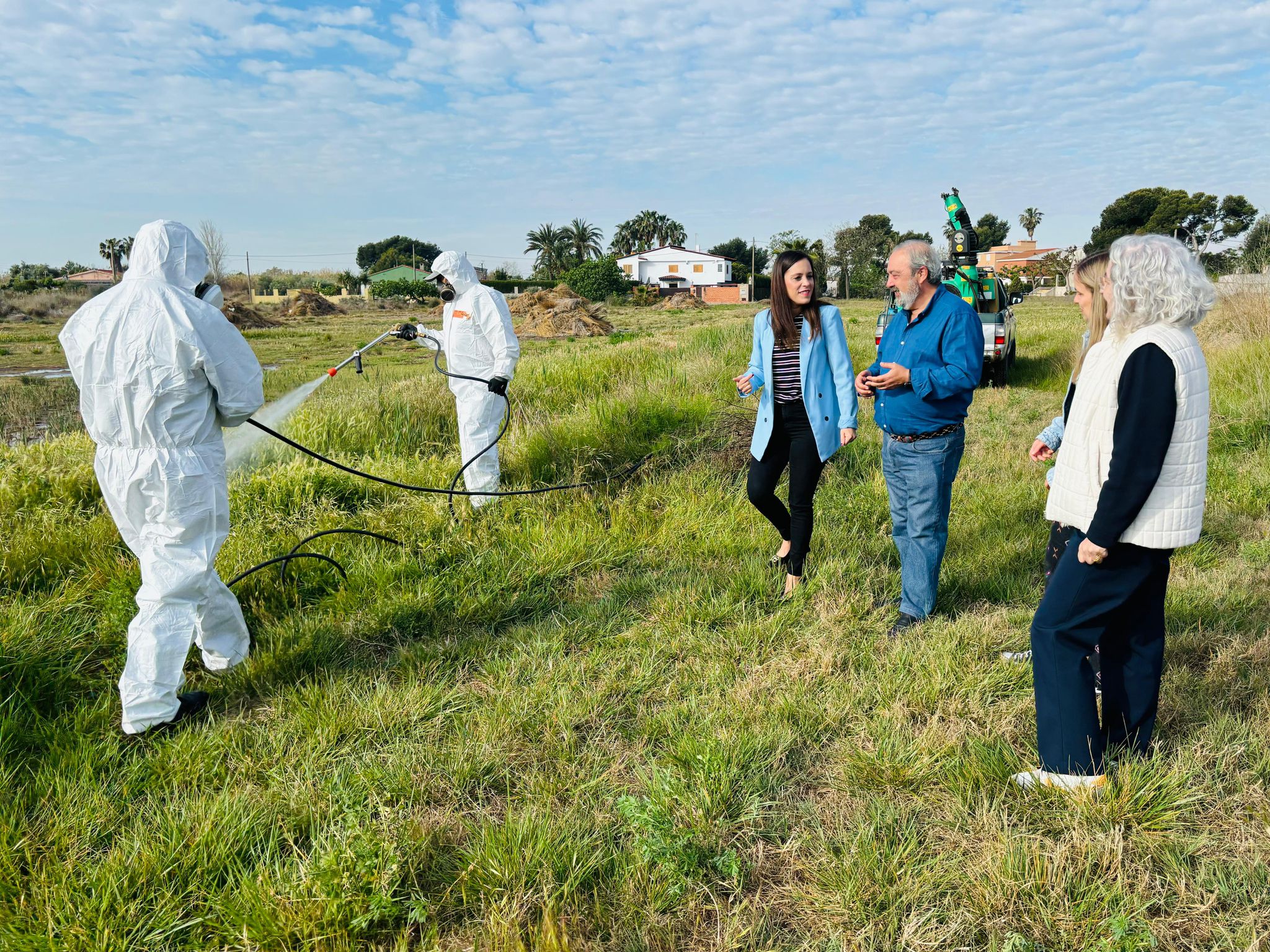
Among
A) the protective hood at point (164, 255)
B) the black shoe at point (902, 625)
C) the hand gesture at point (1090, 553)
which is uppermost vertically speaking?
the protective hood at point (164, 255)

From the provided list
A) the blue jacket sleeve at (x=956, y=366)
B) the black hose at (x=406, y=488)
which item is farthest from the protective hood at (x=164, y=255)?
the blue jacket sleeve at (x=956, y=366)

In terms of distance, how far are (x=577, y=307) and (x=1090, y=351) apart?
108 ft

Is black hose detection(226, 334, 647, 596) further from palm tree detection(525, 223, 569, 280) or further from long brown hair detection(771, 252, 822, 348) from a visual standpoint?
palm tree detection(525, 223, 569, 280)

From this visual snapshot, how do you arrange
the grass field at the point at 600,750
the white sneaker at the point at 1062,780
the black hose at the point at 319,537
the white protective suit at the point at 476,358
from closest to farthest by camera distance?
the grass field at the point at 600,750
the white sneaker at the point at 1062,780
the black hose at the point at 319,537
the white protective suit at the point at 476,358

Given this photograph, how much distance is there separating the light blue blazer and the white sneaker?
1.94 m

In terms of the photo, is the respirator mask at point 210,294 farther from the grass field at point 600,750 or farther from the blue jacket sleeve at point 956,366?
the blue jacket sleeve at point 956,366

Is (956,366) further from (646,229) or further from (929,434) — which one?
(646,229)

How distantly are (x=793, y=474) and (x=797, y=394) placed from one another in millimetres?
434

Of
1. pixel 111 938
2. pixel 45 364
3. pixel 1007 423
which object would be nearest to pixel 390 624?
pixel 111 938

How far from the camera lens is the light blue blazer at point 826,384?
424 centimetres

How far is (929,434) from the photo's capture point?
154 inches

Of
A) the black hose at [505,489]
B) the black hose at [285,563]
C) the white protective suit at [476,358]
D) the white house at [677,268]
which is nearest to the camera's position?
the black hose at [285,563]

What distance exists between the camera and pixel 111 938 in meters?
2.13

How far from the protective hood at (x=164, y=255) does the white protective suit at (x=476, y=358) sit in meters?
2.72
